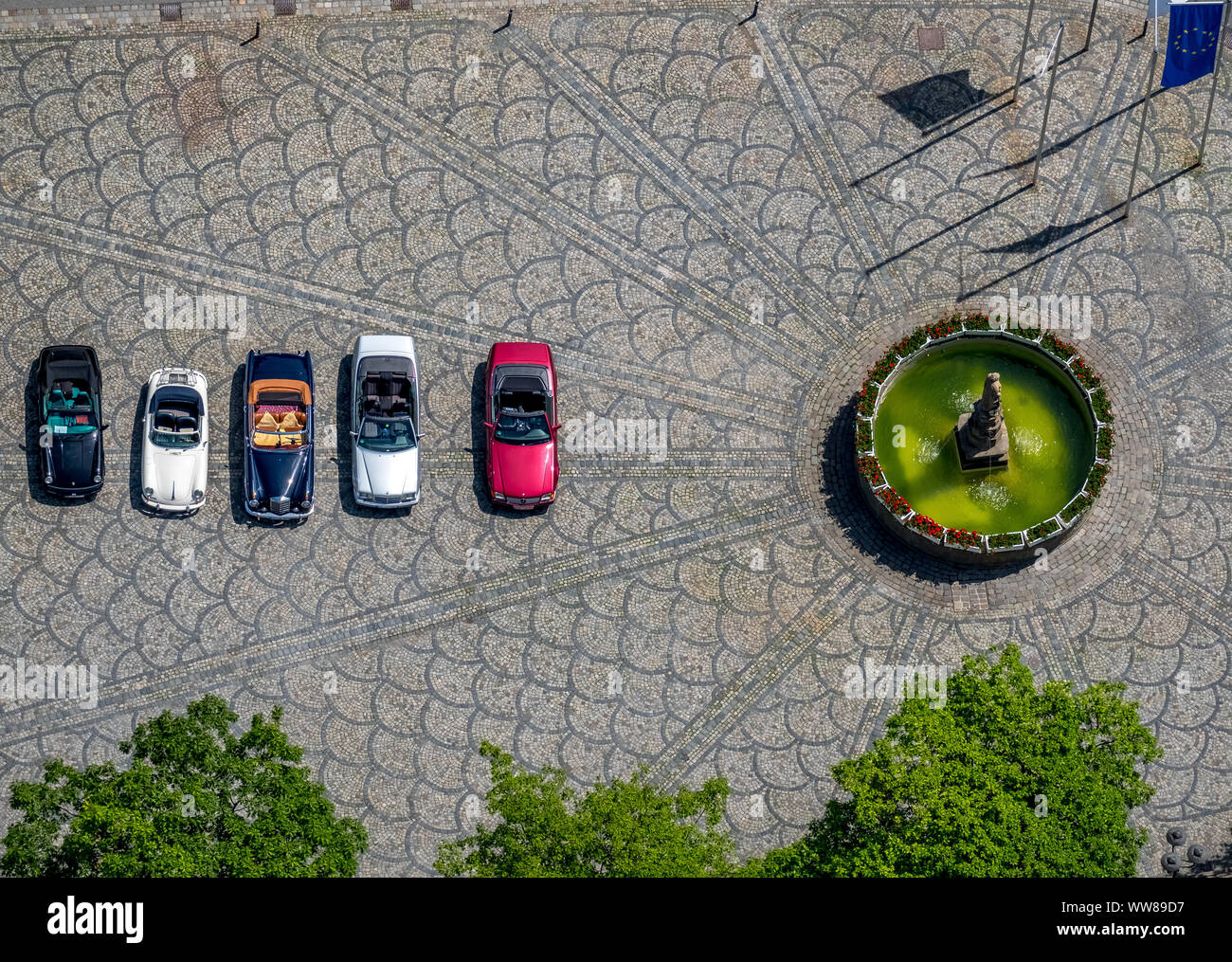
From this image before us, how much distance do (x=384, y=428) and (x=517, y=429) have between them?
12.5 feet

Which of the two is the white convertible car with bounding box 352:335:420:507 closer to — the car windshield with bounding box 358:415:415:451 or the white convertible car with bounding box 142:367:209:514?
the car windshield with bounding box 358:415:415:451

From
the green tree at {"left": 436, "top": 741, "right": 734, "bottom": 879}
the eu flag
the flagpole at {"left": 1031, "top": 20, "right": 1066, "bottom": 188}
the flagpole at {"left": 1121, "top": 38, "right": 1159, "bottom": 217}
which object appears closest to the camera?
the green tree at {"left": 436, "top": 741, "right": 734, "bottom": 879}

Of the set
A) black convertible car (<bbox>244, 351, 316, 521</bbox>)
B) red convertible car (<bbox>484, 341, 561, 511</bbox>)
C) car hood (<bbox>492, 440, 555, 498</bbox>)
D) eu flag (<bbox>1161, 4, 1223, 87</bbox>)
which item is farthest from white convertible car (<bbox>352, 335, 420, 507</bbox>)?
eu flag (<bbox>1161, 4, 1223, 87</bbox>)

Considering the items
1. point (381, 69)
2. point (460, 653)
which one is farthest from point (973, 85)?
point (460, 653)

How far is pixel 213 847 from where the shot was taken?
52.1 metres

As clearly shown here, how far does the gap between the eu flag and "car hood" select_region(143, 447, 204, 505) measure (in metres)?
29.7

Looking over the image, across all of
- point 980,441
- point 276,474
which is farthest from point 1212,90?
point 276,474

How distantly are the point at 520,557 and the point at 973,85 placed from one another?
66.3 ft

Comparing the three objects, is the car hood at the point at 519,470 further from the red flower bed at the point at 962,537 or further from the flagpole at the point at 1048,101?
the flagpole at the point at 1048,101

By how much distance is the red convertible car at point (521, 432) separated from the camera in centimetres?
5988

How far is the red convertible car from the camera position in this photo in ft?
196

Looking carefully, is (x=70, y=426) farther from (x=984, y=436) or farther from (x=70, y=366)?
(x=984, y=436)

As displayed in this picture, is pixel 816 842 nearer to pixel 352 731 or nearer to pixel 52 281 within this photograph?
pixel 352 731

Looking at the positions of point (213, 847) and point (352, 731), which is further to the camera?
point (352, 731)
